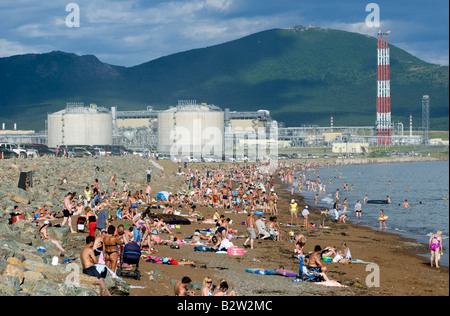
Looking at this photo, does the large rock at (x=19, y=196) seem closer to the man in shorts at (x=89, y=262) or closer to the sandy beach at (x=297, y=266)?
the sandy beach at (x=297, y=266)

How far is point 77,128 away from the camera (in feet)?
362

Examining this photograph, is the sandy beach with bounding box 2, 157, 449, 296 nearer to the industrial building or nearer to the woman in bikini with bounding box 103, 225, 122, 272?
the woman in bikini with bounding box 103, 225, 122, 272

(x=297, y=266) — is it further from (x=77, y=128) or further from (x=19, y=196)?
(x=77, y=128)

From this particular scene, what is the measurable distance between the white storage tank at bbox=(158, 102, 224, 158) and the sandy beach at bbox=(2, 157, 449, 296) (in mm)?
77177

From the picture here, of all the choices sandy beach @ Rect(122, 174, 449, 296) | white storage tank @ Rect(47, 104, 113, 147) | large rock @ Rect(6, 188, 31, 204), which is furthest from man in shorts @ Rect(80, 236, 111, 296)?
white storage tank @ Rect(47, 104, 113, 147)

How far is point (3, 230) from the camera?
18109mm

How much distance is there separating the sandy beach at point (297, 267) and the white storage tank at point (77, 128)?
84.8 m

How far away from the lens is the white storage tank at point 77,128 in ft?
362

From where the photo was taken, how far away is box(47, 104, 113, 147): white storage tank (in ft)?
362

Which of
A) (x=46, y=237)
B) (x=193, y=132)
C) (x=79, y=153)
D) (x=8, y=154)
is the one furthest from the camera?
(x=193, y=132)

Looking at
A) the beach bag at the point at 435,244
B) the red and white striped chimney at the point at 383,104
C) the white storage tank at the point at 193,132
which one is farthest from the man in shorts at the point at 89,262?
the red and white striped chimney at the point at 383,104

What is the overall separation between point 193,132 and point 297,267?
292 feet

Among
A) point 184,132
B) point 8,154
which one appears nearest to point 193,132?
point 184,132
